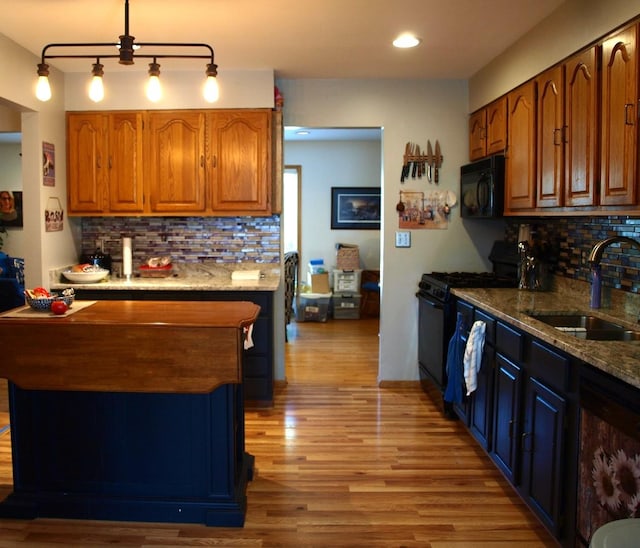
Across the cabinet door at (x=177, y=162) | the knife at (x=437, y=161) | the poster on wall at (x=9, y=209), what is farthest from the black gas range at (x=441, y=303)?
the poster on wall at (x=9, y=209)

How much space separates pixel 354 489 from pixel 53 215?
2.77 m

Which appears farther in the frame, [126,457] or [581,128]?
[581,128]

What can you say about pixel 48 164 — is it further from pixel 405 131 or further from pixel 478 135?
pixel 478 135

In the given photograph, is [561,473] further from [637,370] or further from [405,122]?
[405,122]

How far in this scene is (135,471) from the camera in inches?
103

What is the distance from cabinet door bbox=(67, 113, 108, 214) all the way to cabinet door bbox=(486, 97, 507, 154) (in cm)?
270

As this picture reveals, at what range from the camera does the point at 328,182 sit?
7.93 meters

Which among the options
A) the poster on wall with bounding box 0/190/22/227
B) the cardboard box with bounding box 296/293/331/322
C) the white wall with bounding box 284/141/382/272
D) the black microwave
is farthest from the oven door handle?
the poster on wall with bounding box 0/190/22/227

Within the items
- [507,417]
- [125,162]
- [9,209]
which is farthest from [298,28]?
[9,209]

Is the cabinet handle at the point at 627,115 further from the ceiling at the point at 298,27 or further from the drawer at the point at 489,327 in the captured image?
the drawer at the point at 489,327

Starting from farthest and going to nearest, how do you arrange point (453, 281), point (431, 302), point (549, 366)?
1. point (431, 302)
2. point (453, 281)
3. point (549, 366)

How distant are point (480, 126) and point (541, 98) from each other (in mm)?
1020

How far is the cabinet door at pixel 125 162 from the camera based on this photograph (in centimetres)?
425

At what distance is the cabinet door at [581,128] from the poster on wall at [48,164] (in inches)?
127
